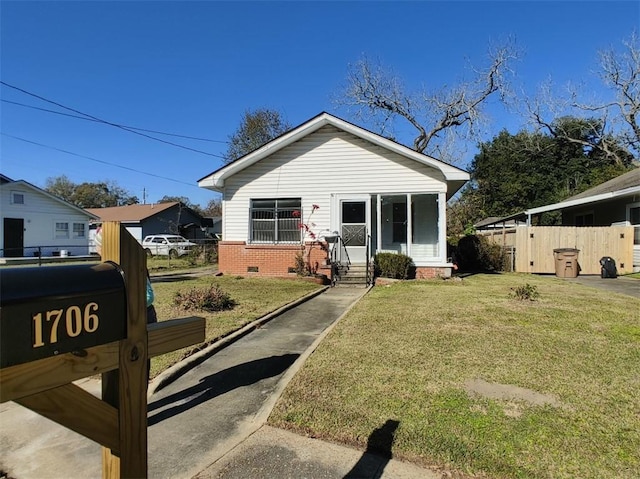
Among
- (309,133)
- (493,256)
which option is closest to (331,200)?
(309,133)

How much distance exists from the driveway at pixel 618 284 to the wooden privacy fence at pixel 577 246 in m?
1.09

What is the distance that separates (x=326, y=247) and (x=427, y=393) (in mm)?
10786

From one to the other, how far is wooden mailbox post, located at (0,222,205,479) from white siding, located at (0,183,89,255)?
32.2 m

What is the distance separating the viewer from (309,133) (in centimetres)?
1520

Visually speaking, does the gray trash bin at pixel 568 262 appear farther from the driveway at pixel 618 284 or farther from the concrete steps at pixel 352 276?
the concrete steps at pixel 352 276

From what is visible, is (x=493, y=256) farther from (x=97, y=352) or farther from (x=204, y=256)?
(x=97, y=352)

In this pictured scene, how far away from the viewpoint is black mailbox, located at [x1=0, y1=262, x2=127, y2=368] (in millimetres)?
1107

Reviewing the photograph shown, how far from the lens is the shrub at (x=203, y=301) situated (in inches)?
319

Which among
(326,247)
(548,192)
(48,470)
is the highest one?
(548,192)

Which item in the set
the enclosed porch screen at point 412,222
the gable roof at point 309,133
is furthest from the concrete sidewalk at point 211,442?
the enclosed porch screen at point 412,222

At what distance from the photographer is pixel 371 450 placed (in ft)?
10.3

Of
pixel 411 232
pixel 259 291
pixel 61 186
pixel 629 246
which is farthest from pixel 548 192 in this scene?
pixel 61 186

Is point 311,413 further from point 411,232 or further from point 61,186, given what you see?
point 61,186

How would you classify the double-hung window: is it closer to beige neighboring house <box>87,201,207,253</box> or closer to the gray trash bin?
the gray trash bin
